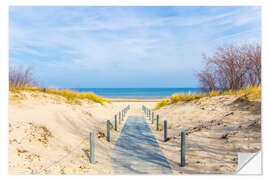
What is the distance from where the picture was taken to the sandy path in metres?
4.01

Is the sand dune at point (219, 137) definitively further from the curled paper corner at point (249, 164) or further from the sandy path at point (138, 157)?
the sandy path at point (138, 157)

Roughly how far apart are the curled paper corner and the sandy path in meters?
1.26

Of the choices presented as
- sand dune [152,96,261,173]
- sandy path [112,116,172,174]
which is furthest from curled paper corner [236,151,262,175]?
sandy path [112,116,172,174]

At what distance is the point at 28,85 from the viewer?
7.94 meters

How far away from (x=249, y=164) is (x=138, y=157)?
2.04m

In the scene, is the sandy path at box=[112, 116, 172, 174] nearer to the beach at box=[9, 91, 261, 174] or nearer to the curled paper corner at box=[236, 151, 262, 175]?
the beach at box=[9, 91, 261, 174]

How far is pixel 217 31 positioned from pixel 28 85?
20.6 ft

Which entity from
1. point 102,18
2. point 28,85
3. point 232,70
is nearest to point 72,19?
point 102,18

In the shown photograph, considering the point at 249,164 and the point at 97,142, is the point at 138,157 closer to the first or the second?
the point at 97,142

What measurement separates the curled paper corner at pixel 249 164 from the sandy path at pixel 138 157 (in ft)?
4.14
